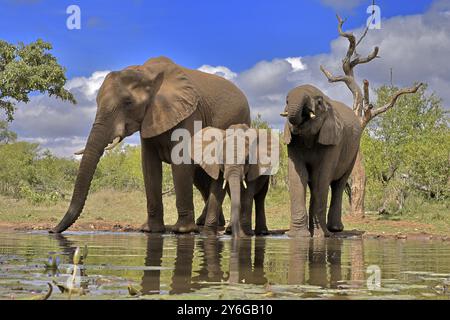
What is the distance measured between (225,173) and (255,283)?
781 cm

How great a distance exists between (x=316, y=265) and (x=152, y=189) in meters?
7.69

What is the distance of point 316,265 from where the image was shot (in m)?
7.70

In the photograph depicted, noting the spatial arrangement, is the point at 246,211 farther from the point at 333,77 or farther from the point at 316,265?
the point at 333,77

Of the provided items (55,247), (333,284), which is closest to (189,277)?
(333,284)

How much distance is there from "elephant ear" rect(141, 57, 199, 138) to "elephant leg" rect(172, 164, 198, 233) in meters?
0.85

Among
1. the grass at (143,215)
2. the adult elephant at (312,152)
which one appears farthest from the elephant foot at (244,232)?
the grass at (143,215)

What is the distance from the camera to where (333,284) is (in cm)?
595

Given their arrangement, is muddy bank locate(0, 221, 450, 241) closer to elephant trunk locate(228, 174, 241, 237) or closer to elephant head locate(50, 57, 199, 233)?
elephant head locate(50, 57, 199, 233)

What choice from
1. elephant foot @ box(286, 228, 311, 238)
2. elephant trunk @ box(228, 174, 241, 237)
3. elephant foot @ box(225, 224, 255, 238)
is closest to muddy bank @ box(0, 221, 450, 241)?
elephant foot @ box(225, 224, 255, 238)

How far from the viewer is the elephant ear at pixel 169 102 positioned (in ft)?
48.1

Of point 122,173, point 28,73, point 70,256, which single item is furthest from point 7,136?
point 70,256

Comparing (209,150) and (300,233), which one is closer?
(300,233)
